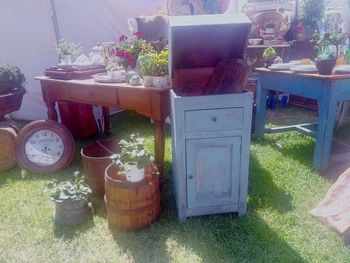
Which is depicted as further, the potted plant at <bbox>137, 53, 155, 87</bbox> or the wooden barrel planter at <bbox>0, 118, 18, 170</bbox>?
the wooden barrel planter at <bbox>0, 118, 18, 170</bbox>

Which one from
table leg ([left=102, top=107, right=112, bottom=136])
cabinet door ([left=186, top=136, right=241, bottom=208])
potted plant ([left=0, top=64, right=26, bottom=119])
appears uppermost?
potted plant ([left=0, top=64, right=26, bottom=119])

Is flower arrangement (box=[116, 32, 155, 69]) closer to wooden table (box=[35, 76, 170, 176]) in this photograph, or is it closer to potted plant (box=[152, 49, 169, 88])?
wooden table (box=[35, 76, 170, 176])

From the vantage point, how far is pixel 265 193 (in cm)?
274

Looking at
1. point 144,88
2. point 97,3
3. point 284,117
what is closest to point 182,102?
point 144,88

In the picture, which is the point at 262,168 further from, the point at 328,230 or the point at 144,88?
the point at 144,88

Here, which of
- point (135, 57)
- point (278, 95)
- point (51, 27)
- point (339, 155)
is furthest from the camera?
point (278, 95)

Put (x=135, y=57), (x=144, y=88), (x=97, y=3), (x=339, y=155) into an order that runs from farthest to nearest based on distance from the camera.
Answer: (x=97, y=3) → (x=339, y=155) → (x=135, y=57) → (x=144, y=88)

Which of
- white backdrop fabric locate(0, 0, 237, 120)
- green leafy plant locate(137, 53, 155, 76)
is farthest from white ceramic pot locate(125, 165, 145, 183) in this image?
white backdrop fabric locate(0, 0, 237, 120)

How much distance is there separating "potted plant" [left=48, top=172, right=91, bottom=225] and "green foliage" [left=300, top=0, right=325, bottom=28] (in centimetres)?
605

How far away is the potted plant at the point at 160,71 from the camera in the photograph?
2.48 m

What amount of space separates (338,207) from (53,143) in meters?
2.73

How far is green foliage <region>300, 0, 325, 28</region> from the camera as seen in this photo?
6586mm

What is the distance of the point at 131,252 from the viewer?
6.97ft

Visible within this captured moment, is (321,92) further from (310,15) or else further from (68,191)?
(310,15)
